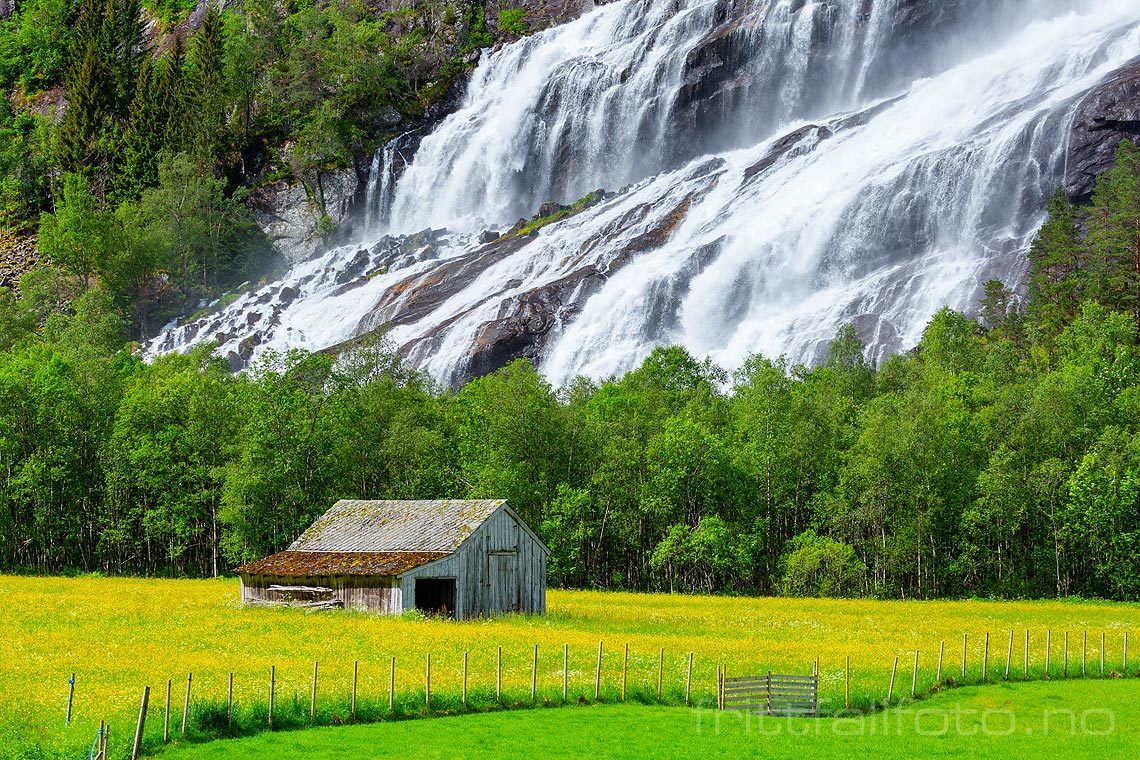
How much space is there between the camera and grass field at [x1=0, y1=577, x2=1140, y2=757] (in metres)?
27.7

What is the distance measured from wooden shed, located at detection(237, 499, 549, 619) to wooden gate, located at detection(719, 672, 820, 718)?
21.3 metres

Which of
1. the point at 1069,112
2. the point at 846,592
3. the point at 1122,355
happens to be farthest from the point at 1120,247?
the point at 846,592

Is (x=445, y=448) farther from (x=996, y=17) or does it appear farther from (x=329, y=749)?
(x=996, y=17)

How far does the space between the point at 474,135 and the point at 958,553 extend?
94378mm

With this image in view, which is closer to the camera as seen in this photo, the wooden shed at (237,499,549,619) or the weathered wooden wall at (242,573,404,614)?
the weathered wooden wall at (242,573,404,614)

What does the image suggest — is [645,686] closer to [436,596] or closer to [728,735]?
[728,735]

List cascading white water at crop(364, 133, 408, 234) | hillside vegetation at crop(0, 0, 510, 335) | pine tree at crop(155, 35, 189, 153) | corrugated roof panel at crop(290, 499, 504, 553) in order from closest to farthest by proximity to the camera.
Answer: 1. corrugated roof panel at crop(290, 499, 504, 553)
2. hillside vegetation at crop(0, 0, 510, 335)
3. cascading white water at crop(364, 133, 408, 234)
4. pine tree at crop(155, 35, 189, 153)

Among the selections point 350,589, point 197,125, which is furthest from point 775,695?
point 197,125

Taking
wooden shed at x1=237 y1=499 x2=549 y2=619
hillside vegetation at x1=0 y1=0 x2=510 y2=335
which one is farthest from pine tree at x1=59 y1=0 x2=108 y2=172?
wooden shed at x1=237 y1=499 x2=549 y2=619

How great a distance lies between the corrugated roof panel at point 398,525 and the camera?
5197cm

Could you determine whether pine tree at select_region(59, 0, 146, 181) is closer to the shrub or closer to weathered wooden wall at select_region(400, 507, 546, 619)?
the shrub

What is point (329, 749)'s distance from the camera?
24172mm

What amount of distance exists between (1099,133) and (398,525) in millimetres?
72992

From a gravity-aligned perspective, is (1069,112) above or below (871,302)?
above
